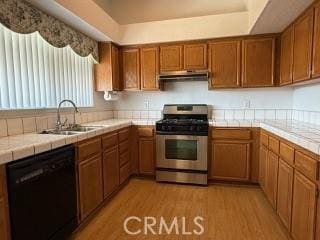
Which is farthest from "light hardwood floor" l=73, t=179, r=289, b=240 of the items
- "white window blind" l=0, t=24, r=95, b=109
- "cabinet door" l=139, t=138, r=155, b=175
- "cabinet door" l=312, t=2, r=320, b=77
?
"cabinet door" l=312, t=2, r=320, b=77

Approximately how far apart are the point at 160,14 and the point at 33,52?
224 centimetres

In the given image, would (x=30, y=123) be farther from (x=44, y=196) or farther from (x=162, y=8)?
(x=162, y=8)

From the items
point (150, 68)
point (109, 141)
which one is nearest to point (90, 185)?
point (109, 141)

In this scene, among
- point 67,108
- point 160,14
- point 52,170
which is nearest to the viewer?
point 52,170

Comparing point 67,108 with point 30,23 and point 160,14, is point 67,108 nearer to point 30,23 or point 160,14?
point 30,23

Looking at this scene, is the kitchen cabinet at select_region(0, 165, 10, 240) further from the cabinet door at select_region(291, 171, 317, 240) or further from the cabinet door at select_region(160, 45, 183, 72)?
the cabinet door at select_region(160, 45, 183, 72)

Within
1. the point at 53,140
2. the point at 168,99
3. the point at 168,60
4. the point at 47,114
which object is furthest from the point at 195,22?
the point at 53,140

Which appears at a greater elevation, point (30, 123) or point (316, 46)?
point (316, 46)

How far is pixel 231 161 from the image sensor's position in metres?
3.06

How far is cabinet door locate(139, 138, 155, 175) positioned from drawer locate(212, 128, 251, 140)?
3.15 feet

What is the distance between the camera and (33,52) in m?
2.20

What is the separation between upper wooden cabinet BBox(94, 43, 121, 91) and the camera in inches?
130

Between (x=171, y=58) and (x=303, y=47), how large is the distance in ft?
5.74

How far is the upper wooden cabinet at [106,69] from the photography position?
331cm
